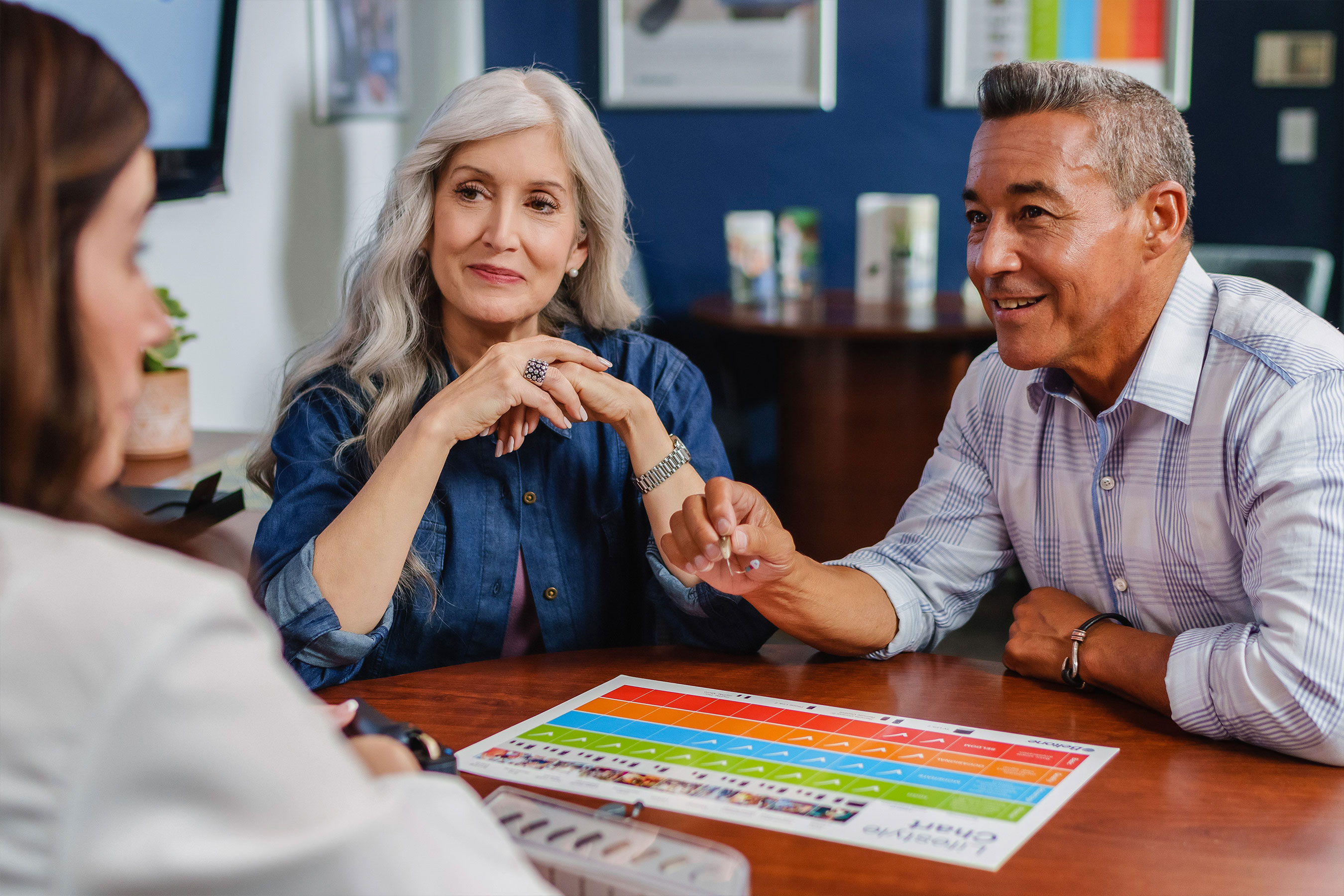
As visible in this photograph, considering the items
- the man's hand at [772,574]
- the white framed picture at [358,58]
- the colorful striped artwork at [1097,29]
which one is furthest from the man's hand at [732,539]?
the colorful striped artwork at [1097,29]

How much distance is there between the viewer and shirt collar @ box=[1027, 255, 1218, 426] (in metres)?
1.34

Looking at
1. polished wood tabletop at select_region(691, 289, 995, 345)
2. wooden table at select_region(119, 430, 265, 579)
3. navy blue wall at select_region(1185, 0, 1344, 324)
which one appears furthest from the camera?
navy blue wall at select_region(1185, 0, 1344, 324)

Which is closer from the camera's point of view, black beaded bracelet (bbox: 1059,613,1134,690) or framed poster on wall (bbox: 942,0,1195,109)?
black beaded bracelet (bbox: 1059,613,1134,690)

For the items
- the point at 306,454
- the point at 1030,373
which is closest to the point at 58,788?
the point at 306,454

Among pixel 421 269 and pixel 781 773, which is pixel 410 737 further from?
pixel 421 269

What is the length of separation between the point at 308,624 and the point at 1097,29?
149 inches

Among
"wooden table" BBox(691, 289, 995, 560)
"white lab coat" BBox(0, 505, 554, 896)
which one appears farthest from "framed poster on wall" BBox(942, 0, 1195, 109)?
"white lab coat" BBox(0, 505, 554, 896)

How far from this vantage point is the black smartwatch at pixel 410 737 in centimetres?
93

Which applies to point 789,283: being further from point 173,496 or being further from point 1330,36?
point 173,496

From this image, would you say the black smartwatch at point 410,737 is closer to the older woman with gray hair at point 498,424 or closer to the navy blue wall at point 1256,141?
the older woman with gray hair at point 498,424

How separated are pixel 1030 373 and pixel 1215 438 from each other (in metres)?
0.28

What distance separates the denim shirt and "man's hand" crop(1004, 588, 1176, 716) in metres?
0.31

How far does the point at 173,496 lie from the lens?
1890 mm

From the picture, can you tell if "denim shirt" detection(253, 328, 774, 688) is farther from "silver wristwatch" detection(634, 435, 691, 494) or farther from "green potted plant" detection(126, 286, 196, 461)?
"green potted plant" detection(126, 286, 196, 461)
